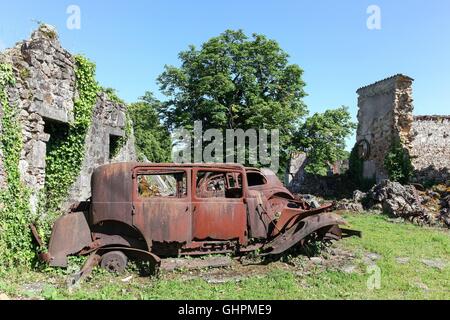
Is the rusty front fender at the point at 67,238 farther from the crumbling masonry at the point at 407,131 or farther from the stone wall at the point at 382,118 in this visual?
the stone wall at the point at 382,118

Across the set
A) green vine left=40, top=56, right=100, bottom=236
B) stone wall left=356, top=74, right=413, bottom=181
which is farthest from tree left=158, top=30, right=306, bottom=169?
green vine left=40, top=56, right=100, bottom=236

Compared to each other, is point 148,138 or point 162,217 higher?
point 148,138

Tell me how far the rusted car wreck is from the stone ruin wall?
50.3 inches

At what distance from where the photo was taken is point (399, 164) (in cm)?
1855

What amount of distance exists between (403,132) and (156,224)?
627 inches

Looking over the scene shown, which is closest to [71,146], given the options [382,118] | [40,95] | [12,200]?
[40,95]

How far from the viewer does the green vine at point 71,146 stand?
27.0 ft

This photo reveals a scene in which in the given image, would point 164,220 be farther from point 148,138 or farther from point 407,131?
point 148,138

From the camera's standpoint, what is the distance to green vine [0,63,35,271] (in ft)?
19.4

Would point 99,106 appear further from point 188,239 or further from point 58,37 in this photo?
point 188,239

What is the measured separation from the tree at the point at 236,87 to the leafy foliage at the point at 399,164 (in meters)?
5.09

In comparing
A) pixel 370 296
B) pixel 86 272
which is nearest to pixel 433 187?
pixel 370 296

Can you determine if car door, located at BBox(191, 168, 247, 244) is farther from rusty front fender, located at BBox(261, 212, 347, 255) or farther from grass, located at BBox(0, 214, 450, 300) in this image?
grass, located at BBox(0, 214, 450, 300)

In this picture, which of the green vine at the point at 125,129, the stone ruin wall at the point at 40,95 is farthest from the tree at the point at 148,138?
the stone ruin wall at the point at 40,95
